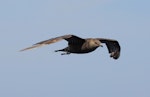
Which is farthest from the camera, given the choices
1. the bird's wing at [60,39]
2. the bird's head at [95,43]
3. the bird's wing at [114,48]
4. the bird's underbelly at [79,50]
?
the bird's wing at [114,48]

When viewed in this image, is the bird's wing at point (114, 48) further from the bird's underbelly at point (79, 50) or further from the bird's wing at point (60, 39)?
the bird's underbelly at point (79, 50)

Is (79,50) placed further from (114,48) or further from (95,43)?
(114,48)

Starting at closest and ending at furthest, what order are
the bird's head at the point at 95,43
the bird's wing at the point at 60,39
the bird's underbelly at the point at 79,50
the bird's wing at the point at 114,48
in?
the bird's wing at the point at 60,39, the bird's underbelly at the point at 79,50, the bird's head at the point at 95,43, the bird's wing at the point at 114,48

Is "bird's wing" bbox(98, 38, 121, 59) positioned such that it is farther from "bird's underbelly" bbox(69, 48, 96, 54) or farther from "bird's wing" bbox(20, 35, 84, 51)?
"bird's underbelly" bbox(69, 48, 96, 54)

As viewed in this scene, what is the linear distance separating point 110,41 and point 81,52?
595 cm

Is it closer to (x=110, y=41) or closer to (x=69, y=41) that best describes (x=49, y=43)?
(x=69, y=41)

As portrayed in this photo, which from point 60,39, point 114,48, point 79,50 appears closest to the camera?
point 60,39

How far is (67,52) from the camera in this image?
37.7 meters

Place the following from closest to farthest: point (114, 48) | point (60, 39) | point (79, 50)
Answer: point (60, 39), point (79, 50), point (114, 48)

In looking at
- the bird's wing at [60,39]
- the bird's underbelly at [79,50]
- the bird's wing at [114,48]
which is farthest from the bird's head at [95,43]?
the bird's wing at [114,48]

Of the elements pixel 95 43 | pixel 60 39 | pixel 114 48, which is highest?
pixel 60 39

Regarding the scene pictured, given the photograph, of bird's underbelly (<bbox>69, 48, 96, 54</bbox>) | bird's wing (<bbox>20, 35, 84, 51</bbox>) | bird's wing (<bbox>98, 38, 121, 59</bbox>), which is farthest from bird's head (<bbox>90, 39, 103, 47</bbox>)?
bird's wing (<bbox>98, 38, 121, 59</bbox>)

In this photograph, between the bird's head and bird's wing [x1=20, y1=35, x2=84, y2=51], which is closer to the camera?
bird's wing [x1=20, y1=35, x2=84, y2=51]

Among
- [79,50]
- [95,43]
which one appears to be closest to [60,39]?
[79,50]
